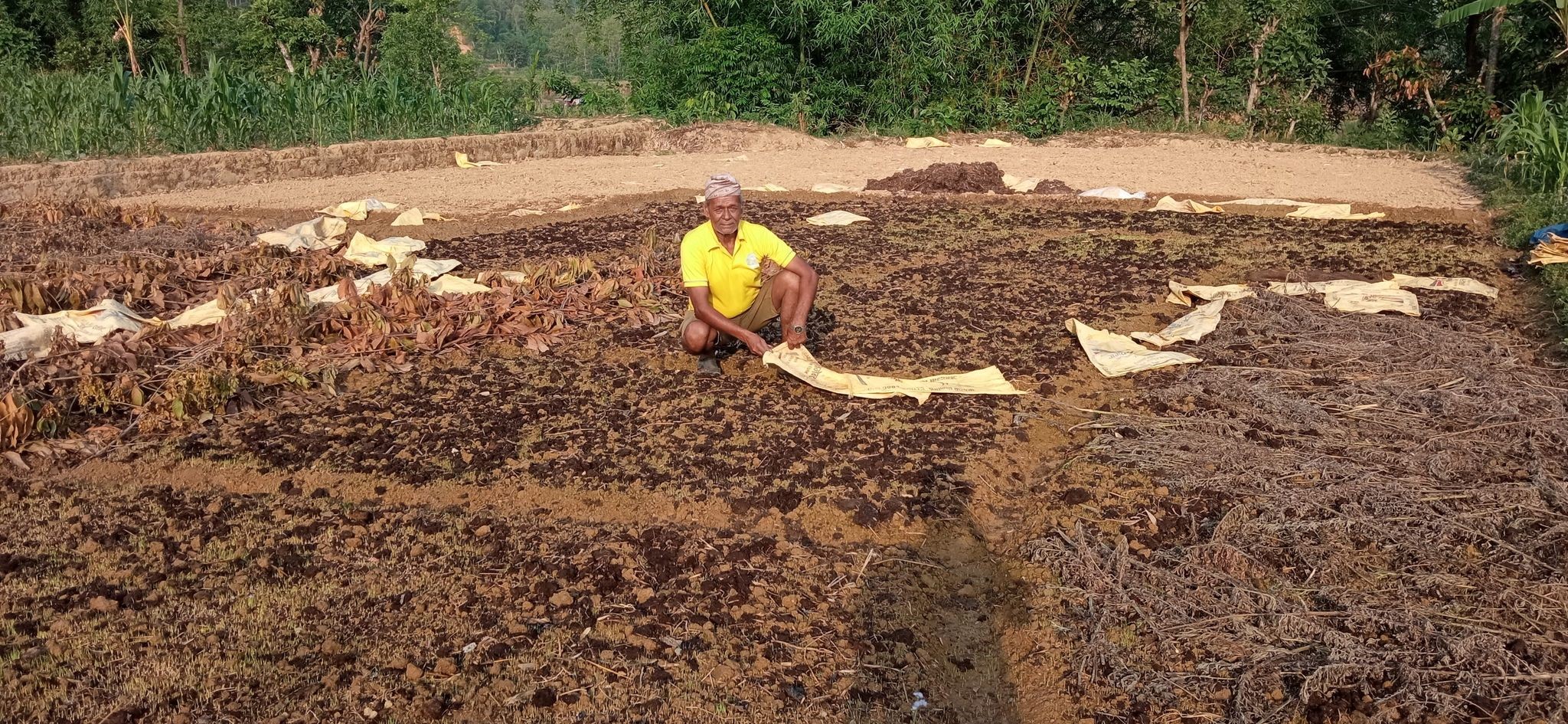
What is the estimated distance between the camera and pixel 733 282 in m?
4.51

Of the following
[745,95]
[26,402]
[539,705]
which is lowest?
[539,705]

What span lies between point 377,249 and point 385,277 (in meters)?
1.00

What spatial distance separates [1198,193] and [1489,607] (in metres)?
7.49

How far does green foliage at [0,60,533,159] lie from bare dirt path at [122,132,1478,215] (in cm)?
87

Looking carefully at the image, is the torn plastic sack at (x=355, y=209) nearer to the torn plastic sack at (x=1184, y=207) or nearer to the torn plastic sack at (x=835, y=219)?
the torn plastic sack at (x=835, y=219)

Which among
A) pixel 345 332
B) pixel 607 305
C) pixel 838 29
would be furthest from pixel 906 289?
pixel 838 29

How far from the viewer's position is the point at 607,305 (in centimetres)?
560

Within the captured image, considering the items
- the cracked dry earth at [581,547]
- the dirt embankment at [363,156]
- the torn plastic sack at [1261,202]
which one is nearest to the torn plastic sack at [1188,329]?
the cracked dry earth at [581,547]

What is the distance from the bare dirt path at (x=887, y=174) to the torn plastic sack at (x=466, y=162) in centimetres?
29

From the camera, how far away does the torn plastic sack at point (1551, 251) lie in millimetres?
5762

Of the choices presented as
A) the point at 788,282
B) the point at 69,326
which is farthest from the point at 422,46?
the point at 788,282

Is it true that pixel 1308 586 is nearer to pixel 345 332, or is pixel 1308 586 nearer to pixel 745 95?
pixel 345 332

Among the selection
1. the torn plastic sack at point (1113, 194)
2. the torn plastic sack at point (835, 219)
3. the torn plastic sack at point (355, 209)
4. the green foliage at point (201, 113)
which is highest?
the green foliage at point (201, 113)

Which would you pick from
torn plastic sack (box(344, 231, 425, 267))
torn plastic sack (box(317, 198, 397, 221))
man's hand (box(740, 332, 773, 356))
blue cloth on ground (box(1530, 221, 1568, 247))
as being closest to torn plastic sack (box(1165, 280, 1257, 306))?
blue cloth on ground (box(1530, 221, 1568, 247))
